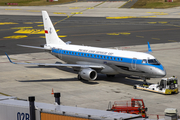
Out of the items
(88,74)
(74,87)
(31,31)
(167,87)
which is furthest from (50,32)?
(31,31)

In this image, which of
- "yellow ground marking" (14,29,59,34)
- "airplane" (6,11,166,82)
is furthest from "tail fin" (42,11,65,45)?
"yellow ground marking" (14,29,59,34)

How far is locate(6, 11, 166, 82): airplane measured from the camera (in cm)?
3700

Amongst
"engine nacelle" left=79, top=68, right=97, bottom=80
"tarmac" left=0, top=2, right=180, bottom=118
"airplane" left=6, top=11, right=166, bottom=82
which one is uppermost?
"airplane" left=6, top=11, right=166, bottom=82

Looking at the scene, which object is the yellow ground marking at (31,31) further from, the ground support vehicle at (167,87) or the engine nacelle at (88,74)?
the ground support vehicle at (167,87)

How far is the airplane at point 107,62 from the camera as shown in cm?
3700

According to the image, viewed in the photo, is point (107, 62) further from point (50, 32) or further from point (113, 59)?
point (50, 32)

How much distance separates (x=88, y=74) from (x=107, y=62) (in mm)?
3063

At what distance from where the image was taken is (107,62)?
132 ft

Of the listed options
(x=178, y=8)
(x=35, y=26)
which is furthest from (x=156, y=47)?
(x=178, y=8)

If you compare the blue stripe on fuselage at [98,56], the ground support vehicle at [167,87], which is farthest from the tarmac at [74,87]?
the blue stripe on fuselage at [98,56]

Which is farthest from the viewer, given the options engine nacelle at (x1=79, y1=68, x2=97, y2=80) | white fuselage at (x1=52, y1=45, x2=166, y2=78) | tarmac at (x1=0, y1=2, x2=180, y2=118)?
engine nacelle at (x1=79, y1=68, x2=97, y2=80)

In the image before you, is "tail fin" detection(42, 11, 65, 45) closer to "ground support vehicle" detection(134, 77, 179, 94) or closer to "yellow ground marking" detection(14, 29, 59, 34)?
"ground support vehicle" detection(134, 77, 179, 94)

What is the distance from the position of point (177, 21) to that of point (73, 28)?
124ft

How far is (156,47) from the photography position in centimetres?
6794
